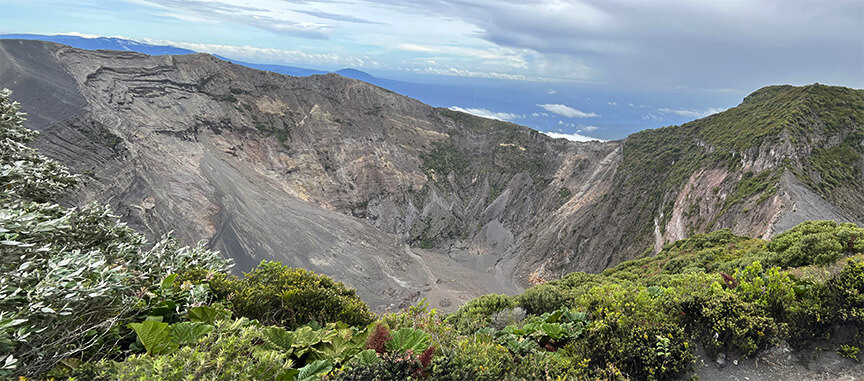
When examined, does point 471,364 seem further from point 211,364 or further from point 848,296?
point 848,296

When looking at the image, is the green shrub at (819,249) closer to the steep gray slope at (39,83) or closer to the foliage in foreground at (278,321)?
the foliage in foreground at (278,321)

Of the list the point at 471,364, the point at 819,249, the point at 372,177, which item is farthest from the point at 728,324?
the point at 372,177

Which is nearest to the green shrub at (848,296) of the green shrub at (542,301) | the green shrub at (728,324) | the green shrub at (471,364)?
the green shrub at (728,324)

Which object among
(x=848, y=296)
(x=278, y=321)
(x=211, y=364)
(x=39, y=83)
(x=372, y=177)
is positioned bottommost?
(x=372, y=177)

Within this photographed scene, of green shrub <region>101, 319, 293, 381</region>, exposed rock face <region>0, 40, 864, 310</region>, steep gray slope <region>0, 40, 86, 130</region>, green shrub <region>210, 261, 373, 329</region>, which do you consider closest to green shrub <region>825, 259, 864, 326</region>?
green shrub <region>101, 319, 293, 381</region>

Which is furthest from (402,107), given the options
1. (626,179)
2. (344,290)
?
(344,290)

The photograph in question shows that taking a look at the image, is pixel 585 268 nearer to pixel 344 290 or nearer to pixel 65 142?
pixel 344 290

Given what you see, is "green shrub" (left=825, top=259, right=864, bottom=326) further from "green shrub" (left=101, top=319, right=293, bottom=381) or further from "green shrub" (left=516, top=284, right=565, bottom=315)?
"green shrub" (left=101, top=319, right=293, bottom=381)
